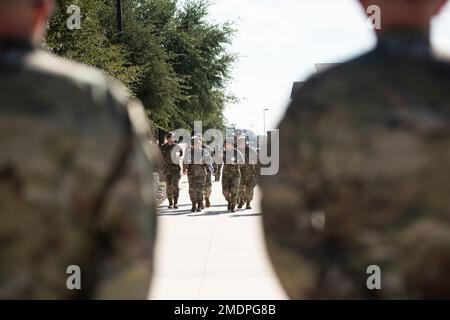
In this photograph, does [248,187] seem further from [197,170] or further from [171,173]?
[171,173]

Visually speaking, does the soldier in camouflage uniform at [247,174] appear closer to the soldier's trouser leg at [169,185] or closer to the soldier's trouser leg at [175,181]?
the soldier's trouser leg at [175,181]

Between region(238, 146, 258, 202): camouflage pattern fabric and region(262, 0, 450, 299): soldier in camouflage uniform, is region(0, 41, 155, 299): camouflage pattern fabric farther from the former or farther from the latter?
region(238, 146, 258, 202): camouflage pattern fabric

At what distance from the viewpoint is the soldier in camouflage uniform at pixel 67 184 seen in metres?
2.10

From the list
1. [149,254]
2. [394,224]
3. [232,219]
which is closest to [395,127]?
[394,224]

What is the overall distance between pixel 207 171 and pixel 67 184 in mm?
15700

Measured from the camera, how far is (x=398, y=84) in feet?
7.44

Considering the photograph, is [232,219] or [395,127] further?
[232,219]

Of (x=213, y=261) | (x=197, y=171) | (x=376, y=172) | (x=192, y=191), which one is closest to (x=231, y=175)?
(x=197, y=171)

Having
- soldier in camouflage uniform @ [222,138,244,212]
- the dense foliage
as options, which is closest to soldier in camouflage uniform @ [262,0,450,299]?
soldier in camouflage uniform @ [222,138,244,212]

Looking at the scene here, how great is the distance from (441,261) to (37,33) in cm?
130

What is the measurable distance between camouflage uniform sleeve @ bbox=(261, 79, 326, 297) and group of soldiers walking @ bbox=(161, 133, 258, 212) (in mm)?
14554

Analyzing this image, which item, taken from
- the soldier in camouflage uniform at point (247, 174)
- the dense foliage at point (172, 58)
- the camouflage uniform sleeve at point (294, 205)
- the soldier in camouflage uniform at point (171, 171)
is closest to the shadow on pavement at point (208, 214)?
the soldier in camouflage uniform at point (247, 174)

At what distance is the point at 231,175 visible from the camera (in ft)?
56.7

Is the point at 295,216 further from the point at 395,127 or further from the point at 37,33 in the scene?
the point at 37,33
